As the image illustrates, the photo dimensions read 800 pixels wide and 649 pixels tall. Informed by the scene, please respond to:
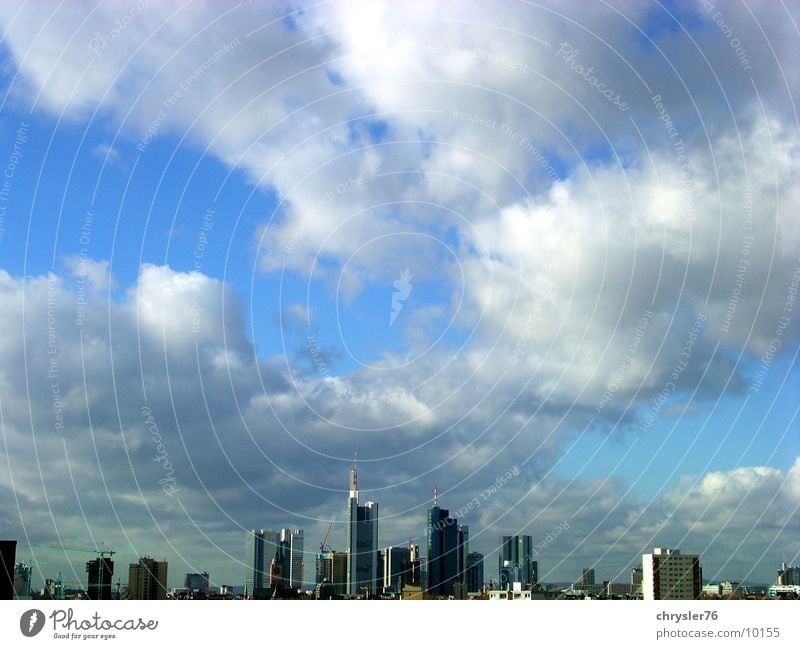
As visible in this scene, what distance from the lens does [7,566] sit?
1754 inches

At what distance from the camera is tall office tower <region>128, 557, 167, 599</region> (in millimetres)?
60938

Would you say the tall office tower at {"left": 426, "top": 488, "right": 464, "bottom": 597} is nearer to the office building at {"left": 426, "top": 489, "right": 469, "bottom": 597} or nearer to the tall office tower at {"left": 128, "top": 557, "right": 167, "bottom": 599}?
the office building at {"left": 426, "top": 489, "right": 469, "bottom": 597}

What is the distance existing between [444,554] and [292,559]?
41.0 feet

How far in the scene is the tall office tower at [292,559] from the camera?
242ft

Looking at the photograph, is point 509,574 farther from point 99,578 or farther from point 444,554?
point 99,578

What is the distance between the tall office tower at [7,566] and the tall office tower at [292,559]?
29.4 meters

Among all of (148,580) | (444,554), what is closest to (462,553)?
(444,554)
